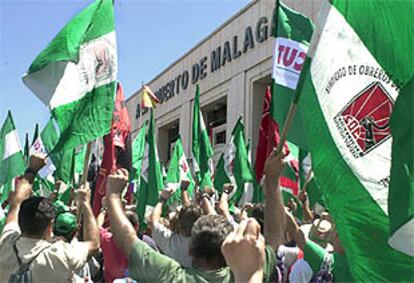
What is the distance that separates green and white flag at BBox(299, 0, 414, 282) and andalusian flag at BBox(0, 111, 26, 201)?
540 cm

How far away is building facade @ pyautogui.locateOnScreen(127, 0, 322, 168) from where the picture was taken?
74.6 ft

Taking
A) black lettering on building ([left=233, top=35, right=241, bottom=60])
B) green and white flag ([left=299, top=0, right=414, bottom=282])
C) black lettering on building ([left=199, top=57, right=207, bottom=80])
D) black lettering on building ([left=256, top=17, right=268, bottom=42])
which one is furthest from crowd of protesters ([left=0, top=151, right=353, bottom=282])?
black lettering on building ([left=199, top=57, right=207, bottom=80])

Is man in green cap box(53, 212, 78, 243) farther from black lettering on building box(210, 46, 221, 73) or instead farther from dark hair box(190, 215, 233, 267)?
black lettering on building box(210, 46, 221, 73)

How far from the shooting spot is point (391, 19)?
3.00 m

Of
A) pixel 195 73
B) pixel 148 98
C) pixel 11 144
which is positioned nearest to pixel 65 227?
pixel 11 144

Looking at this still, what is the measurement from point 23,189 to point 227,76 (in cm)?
2241

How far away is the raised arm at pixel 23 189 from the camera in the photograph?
3327 millimetres

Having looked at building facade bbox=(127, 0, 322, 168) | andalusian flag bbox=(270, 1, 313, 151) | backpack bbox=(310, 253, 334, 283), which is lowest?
backpack bbox=(310, 253, 334, 283)

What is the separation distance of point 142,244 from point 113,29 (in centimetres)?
251

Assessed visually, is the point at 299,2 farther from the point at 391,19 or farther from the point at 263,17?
the point at 391,19

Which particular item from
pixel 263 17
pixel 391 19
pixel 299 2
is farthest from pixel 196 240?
pixel 263 17

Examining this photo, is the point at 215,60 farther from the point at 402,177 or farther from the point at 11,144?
the point at 402,177

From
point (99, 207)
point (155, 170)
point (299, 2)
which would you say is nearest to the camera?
point (99, 207)

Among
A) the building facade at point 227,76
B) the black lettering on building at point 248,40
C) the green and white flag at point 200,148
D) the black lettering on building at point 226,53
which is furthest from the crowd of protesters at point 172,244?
the black lettering on building at point 226,53
